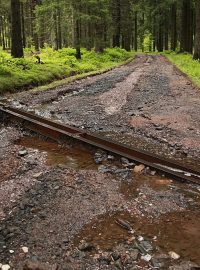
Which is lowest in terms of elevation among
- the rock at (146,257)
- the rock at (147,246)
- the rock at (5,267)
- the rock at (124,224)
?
the rock at (146,257)

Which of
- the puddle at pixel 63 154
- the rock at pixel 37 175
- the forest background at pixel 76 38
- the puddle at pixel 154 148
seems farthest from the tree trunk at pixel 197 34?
the rock at pixel 37 175

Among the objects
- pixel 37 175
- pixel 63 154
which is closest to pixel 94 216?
pixel 37 175

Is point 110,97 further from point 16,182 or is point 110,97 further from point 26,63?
point 16,182

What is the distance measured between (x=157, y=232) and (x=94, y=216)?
0.84 metres

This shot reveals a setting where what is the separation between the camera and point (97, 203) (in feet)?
17.1

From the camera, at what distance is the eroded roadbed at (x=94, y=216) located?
158 inches

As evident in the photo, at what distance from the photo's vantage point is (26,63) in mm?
19531

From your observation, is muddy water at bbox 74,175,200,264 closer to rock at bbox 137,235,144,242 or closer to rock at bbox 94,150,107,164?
rock at bbox 137,235,144,242

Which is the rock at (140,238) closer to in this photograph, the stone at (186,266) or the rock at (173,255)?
the rock at (173,255)

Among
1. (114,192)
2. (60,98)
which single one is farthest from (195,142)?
(60,98)

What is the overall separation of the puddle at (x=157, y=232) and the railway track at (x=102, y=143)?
1.18m

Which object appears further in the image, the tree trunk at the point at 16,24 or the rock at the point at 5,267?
the tree trunk at the point at 16,24

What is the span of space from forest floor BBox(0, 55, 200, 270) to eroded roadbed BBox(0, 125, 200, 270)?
1 cm

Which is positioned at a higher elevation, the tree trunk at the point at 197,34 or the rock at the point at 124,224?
the tree trunk at the point at 197,34
